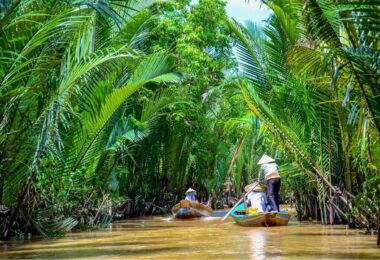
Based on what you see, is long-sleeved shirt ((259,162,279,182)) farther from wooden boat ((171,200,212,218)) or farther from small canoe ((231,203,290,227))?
wooden boat ((171,200,212,218))

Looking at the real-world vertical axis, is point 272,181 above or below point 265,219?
above

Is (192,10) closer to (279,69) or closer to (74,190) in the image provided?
(279,69)

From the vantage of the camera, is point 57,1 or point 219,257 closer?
point 219,257

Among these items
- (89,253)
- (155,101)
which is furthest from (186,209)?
(89,253)

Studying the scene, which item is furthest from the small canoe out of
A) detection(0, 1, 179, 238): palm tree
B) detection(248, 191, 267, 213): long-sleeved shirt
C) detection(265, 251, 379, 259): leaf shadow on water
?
detection(265, 251, 379, 259): leaf shadow on water

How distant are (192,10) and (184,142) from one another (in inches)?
182

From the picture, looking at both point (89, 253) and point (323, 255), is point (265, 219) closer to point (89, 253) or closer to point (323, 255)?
point (89, 253)

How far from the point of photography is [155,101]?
17875 millimetres

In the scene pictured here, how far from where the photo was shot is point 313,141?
44.2 feet

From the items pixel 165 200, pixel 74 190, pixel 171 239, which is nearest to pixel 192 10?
pixel 165 200

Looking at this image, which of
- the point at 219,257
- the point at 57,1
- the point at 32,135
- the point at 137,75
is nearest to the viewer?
the point at 219,257

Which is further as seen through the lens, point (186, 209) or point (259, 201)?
point (186, 209)

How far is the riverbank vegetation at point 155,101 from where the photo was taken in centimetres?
793

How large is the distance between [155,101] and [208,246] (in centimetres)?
869
